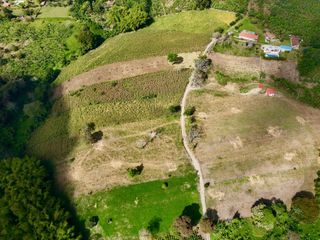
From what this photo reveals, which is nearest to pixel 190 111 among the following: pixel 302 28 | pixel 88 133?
pixel 88 133

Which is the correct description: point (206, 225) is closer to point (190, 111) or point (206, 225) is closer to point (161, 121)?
point (161, 121)

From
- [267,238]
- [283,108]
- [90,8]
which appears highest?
[90,8]

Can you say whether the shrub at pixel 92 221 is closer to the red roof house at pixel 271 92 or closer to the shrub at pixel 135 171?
the shrub at pixel 135 171

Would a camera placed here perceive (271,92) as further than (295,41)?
No

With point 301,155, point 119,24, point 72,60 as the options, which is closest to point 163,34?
point 119,24

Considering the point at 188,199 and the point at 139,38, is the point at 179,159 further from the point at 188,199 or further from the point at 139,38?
the point at 139,38

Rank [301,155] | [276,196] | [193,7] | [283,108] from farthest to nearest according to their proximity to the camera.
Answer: [193,7]
[283,108]
[301,155]
[276,196]

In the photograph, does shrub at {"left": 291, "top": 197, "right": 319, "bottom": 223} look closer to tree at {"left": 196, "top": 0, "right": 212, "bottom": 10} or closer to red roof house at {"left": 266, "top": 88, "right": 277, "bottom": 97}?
red roof house at {"left": 266, "top": 88, "right": 277, "bottom": 97}

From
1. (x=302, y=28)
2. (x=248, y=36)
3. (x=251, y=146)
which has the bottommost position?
(x=251, y=146)

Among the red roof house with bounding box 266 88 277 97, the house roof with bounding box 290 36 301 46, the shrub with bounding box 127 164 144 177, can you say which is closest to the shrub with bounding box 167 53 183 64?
the red roof house with bounding box 266 88 277 97
